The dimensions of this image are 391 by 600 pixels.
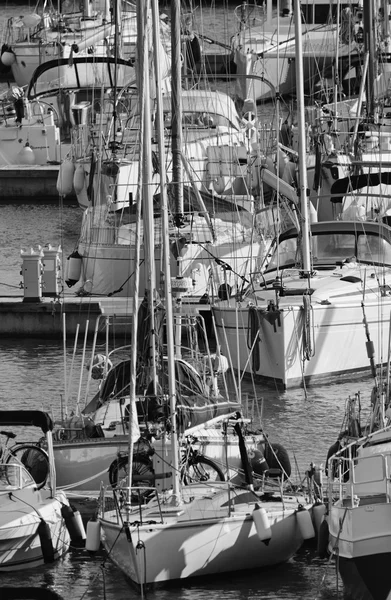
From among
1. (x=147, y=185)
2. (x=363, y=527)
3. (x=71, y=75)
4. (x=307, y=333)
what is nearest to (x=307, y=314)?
(x=307, y=333)

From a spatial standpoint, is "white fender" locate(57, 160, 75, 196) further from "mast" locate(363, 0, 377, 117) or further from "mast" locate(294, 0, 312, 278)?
"mast" locate(294, 0, 312, 278)

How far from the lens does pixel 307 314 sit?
115ft

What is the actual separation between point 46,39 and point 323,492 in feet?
158

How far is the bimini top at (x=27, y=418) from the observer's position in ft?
84.6

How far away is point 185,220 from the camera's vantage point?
3906cm

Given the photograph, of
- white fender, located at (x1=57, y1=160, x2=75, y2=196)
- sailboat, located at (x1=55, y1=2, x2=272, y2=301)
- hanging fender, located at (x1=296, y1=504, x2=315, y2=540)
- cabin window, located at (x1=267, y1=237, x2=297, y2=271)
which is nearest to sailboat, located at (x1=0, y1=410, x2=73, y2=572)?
hanging fender, located at (x1=296, y1=504, x2=315, y2=540)

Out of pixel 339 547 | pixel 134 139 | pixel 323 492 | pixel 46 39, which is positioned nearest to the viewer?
pixel 339 547

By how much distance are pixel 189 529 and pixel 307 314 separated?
12206 mm

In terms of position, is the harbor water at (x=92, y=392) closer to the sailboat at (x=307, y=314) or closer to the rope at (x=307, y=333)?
the sailboat at (x=307, y=314)

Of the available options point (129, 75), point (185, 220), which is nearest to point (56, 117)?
point (129, 75)

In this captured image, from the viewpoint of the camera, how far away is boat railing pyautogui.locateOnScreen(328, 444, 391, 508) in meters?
22.2

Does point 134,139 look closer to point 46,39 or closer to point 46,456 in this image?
point 46,39

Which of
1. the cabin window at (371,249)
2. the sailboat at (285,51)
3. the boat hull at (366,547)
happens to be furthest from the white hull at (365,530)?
the sailboat at (285,51)

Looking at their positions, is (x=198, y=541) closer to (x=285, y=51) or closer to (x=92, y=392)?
(x=92, y=392)
